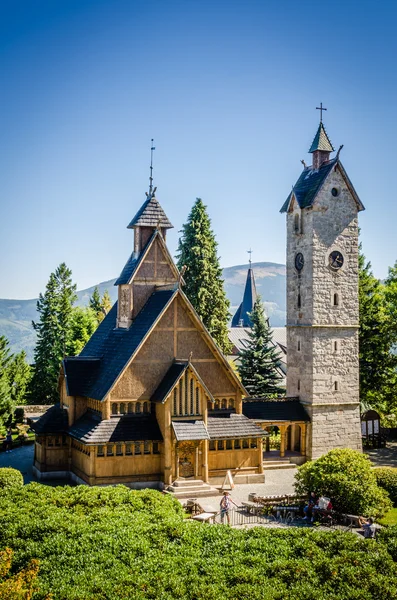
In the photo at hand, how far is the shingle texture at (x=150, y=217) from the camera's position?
33562mm

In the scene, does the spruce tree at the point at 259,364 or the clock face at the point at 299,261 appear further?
the spruce tree at the point at 259,364

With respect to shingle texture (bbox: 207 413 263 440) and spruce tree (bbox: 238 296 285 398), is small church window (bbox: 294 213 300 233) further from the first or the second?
shingle texture (bbox: 207 413 263 440)

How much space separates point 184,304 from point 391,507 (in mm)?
11626

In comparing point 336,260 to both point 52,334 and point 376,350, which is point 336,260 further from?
point 52,334

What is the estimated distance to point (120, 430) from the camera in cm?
2920

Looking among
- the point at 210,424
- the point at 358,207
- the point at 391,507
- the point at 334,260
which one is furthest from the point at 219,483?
the point at 358,207

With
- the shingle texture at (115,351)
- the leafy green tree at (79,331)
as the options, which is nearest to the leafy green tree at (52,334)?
the leafy green tree at (79,331)

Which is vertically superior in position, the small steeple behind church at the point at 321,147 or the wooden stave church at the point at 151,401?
the small steeple behind church at the point at 321,147

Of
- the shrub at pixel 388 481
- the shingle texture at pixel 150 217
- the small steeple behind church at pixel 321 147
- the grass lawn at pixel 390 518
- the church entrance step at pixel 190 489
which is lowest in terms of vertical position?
the grass lawn at pixel 390 518

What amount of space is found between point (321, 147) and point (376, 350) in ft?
42.1

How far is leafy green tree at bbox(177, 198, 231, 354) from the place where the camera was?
1874 inches

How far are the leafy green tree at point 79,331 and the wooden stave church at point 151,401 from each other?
21.3m

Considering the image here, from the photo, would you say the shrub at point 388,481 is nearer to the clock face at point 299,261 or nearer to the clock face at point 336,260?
the clock face at point 336,260

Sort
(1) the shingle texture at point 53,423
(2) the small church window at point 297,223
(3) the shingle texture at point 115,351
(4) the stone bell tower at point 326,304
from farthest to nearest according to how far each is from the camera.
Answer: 1. (2) the small church window at point 297,223
2. (4) the stone bell tower at point 326,304
3. (1) the shingle texture at point 53,423
4. (3) the shingle texture at point 115,351
